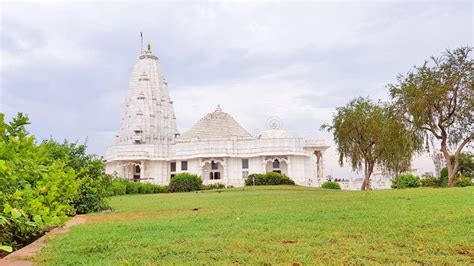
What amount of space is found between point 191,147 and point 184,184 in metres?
18.6

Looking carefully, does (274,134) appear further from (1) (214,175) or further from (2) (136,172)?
(2) (136,172)

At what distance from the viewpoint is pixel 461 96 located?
23.5 m

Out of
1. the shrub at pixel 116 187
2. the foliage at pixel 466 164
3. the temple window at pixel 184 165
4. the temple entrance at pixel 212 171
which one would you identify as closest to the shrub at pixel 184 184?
the shrub at pixel 116 187

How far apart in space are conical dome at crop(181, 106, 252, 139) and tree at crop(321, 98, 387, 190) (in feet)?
89.5

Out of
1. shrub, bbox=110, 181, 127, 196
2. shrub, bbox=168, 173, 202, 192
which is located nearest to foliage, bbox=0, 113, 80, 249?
shrub, bbox=110, 181, 127, 196

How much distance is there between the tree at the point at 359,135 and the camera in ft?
100

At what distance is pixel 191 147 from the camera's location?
55.8 m

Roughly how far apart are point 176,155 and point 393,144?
34150mm

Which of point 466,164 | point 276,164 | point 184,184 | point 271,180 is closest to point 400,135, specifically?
point 271,180

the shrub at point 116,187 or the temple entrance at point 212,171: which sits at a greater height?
the temple entrance at point 212,171

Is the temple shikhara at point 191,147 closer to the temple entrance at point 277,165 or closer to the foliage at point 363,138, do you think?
the temple entrance at point 277,165

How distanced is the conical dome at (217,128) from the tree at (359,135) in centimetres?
2728

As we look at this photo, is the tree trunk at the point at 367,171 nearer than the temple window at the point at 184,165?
Yes

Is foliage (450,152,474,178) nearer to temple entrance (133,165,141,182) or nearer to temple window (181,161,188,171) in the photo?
temple window (181,161,188,171)
